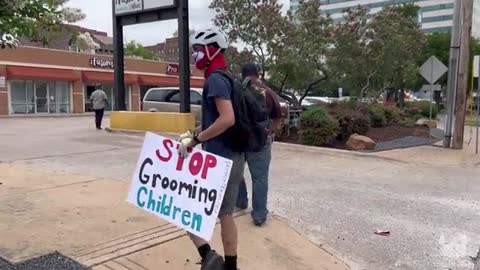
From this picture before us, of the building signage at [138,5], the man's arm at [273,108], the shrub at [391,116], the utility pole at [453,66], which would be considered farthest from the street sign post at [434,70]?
the man's arm at [273,108]

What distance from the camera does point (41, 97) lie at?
3234cm

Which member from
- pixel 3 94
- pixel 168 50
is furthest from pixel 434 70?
pixel 168 50

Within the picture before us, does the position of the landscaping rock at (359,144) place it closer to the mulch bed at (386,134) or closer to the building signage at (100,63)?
the mulch bed at (386,134)

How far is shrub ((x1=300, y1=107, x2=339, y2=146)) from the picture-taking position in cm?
1261

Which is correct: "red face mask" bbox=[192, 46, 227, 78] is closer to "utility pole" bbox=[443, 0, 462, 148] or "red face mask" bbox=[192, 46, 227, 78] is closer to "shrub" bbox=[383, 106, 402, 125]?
"utility pole" bbox=[443, 0, 462, 148]

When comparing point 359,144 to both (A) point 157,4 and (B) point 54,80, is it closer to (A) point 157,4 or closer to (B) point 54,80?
(A) point 157,4

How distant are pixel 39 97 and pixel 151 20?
66.6 feet

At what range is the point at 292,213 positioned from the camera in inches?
234

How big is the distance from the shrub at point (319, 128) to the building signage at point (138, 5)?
5.18m

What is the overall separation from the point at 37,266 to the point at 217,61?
2157 mm

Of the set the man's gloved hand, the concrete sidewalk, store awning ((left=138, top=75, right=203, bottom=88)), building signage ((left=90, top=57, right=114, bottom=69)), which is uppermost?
building signage ((left=90, top=57, right=114, bottom=69))

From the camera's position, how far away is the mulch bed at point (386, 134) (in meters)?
13.6

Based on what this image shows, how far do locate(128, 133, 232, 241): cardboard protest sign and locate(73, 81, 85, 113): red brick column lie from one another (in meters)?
32.4

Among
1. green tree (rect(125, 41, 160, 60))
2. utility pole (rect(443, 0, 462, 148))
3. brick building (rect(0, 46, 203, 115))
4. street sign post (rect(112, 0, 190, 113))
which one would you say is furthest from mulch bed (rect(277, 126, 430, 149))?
green tree (rect(125, 41, 160, 60))
